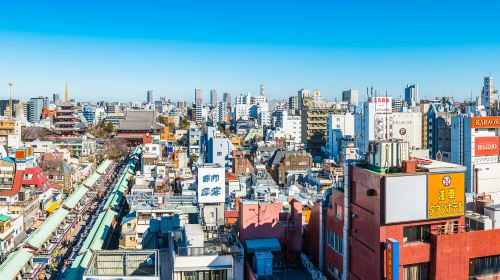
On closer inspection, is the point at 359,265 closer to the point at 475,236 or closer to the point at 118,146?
the point at 475,236

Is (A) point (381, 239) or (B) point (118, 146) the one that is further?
(B) point (118, 146)

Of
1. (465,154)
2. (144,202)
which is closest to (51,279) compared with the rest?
(144,202)

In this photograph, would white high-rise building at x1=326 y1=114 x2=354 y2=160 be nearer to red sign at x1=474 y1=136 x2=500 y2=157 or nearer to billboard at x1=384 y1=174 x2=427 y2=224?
red sign at x1=474 y1=136 x2=500 y2=157

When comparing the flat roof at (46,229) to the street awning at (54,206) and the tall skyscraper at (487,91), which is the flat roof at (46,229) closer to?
the street awning at (54,206)

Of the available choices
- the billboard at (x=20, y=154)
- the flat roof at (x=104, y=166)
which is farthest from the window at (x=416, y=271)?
the flat roof at (x=104, y=166)

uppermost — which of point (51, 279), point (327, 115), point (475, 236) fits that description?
point (327, 115)

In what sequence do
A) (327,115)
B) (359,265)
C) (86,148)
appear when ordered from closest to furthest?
(359,265), (86,148), (327,115)

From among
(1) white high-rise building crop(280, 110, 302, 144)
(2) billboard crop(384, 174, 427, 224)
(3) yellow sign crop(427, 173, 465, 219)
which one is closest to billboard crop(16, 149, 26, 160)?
(2) billboard crop(384, 174, 427, 224)
